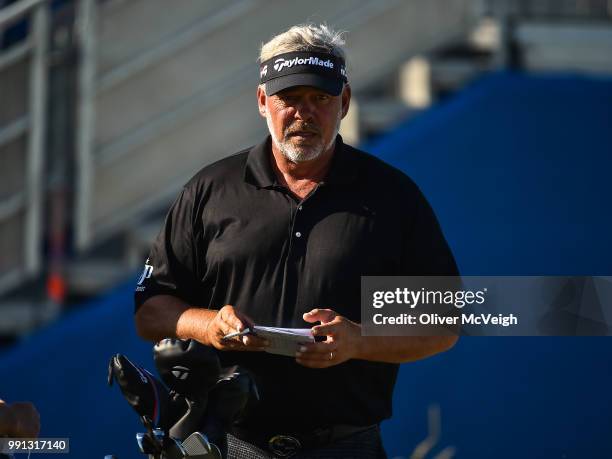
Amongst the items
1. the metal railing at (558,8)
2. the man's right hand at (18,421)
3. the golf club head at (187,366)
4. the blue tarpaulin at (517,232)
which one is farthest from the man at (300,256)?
the metal railing at (558,8)

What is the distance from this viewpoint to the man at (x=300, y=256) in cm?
368

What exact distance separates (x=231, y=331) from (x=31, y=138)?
3.11 m

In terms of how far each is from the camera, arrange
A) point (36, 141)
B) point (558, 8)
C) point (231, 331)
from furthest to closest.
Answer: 1. point (558, 8)
2. point (36, 141)
3. point (231, 331)

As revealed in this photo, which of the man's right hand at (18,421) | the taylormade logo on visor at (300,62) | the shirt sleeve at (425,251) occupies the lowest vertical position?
the man's right hand at (18,421)

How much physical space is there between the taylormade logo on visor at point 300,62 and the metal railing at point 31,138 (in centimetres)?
272

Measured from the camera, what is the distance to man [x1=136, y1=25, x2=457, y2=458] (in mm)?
3684

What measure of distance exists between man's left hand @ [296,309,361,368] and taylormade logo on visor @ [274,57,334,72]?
72 centimetres

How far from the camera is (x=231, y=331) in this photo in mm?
3443

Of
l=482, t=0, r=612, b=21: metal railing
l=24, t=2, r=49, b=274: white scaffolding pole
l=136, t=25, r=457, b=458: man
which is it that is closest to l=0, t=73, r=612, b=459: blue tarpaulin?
l=482, t=0, r=612, b=21: metal railing

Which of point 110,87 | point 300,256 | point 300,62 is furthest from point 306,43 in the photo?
point 110,87

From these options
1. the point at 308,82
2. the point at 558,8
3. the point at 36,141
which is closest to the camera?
the point at 308,82

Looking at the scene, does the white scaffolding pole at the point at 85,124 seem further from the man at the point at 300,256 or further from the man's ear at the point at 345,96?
the man's ear at the point at 345,96

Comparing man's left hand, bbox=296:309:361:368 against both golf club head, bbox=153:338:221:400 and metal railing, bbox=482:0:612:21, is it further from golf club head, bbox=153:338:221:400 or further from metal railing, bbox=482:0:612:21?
metal railing, bbox=482:0:612:21

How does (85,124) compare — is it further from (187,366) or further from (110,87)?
(187,366)
